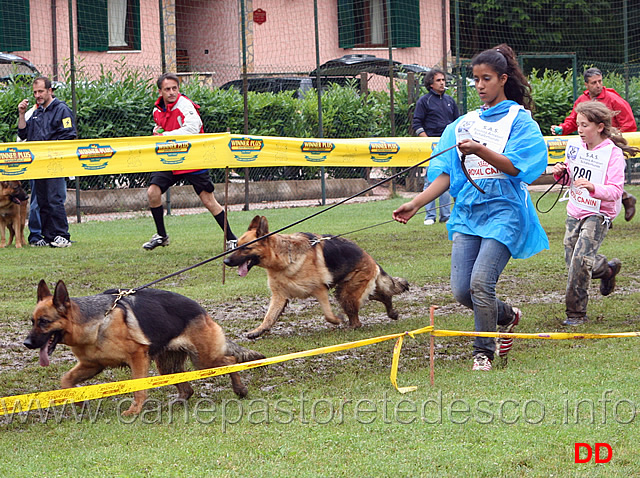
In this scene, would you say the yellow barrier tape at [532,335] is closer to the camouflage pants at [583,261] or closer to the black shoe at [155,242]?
the camouflage pants at [583,261]

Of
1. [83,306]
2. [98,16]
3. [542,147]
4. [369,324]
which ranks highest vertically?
[98,16]

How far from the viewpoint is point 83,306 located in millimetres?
4750

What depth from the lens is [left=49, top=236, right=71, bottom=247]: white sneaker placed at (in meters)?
11.9

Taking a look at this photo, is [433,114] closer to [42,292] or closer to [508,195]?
[508,195]

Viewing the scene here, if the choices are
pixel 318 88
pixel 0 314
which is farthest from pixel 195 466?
pixel 318 88

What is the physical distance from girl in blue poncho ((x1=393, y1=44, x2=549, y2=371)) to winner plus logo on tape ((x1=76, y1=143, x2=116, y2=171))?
279 inches

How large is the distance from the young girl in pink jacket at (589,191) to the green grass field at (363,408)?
39 centimetres

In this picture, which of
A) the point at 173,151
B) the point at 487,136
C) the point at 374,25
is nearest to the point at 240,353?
the point at 487,136

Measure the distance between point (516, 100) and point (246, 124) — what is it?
11.6 m

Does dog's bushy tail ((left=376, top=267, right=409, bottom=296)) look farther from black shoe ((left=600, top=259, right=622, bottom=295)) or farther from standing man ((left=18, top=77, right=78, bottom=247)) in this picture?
standing man ((left=18, top=77, right=78, bottom=247))

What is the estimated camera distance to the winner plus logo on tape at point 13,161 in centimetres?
1107

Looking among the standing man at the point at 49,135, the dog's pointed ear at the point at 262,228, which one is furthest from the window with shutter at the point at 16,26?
the dog's pointed ear at the point at 262,228

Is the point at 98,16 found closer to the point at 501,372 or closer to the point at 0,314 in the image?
the point at 0,314

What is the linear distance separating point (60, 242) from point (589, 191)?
312 inches
